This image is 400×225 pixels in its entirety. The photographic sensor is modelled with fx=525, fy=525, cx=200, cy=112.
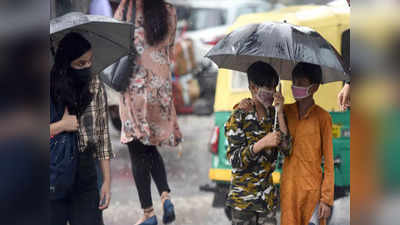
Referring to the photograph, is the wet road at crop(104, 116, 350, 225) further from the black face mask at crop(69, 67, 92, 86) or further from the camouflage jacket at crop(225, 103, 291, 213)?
the camouflage jacket at crop(225, 103, 291, 213)

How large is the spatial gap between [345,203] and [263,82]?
1172 mm

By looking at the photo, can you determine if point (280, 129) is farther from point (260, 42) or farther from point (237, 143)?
point (260, 42)

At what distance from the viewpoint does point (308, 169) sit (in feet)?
11.5

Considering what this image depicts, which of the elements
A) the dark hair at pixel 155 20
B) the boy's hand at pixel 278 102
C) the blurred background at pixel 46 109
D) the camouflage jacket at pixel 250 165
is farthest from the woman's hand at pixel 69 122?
the boy's hand at pixel 278 102

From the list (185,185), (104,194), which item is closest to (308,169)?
(185,185)

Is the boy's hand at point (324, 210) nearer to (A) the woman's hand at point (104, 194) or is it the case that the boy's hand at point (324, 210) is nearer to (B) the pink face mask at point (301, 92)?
(B) the pink face mask at point (301, 92)

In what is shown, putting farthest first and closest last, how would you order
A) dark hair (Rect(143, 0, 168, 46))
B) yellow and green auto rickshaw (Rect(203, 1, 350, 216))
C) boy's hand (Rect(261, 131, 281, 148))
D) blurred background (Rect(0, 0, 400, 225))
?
1. yellow and green auto rickshaw (Rect(203, 1, 350, 216))
2. dark hair (Rect(143, 0, 168, 46))
3. boy's hand (Rect(261, 131, 281, 148))
4. blurred background (Rect(0, 0, 400, 225))

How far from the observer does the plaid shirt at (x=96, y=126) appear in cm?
351

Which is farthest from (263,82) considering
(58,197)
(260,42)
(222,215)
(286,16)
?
(58,197)

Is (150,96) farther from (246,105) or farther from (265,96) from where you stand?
(265,96)

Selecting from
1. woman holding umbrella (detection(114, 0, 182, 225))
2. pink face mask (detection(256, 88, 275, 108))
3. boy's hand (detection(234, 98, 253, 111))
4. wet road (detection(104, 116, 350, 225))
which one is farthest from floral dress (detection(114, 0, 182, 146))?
pink face mask (detection(256, 88, 275, 108))

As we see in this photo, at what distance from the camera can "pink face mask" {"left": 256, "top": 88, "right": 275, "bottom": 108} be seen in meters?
3.48

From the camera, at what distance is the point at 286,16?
3.93m

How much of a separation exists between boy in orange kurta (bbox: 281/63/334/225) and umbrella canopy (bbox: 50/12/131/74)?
1.22 metres
